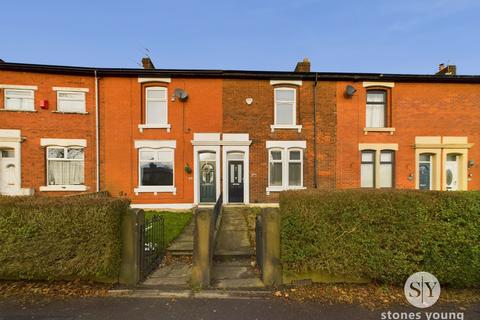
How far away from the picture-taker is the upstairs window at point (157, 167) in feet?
39.3

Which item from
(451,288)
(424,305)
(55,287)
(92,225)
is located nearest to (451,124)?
(451,288)

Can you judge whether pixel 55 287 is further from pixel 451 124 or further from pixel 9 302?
pixel 451 124

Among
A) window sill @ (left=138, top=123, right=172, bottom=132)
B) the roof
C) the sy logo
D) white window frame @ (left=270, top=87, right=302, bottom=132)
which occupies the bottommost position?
the sy logo

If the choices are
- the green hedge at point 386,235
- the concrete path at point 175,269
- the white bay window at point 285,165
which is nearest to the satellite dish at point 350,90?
the white bay window at point 285,165

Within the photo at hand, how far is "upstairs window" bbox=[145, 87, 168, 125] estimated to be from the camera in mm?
12141

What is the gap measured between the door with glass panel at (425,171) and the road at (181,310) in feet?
34.7

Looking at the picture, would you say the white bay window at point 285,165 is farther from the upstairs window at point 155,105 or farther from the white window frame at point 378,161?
the upstairs window at point 155,105

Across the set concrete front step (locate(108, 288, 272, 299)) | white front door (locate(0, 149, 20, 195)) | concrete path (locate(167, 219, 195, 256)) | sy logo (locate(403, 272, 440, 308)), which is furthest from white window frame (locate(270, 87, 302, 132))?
white front door (locate(0, 149, 20, 195))

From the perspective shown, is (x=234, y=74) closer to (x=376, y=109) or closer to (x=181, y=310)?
(x=376, y=109)

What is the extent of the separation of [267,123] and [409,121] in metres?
7.40

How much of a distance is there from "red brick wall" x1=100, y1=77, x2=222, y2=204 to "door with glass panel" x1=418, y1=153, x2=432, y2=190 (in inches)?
425

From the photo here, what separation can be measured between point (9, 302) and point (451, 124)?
1761 centimetres

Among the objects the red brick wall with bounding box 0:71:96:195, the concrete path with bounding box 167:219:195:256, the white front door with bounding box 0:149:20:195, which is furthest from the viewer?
the white front door with bounding box 0:149:20:195

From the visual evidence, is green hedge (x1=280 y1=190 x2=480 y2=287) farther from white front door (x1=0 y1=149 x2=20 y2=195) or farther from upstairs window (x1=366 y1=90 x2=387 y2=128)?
white front door (x1=0 y1=149 x2=20 y2=195)
